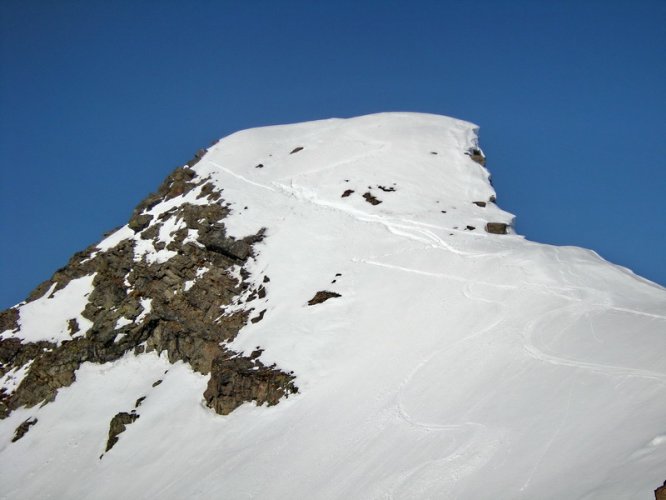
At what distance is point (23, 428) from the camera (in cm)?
3875

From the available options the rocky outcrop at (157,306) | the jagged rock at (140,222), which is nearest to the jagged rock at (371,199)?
the rocky outcrop at (157,306)

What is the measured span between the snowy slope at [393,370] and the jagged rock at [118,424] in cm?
36

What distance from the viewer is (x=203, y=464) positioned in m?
30.3

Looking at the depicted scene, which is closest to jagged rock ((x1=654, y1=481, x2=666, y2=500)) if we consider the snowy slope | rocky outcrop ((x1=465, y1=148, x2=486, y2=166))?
the snowy slope

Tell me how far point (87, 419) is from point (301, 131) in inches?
1180

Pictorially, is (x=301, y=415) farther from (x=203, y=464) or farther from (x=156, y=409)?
(x=156, y=409)

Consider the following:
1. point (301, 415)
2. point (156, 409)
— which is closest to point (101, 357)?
point (156, 409)

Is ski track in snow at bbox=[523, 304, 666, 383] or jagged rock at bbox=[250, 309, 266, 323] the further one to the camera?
jagged rock at bbox=[250, 309, 266, 323]

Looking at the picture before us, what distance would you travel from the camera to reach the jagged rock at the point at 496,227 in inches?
1626

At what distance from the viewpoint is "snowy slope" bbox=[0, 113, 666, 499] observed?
827 inches

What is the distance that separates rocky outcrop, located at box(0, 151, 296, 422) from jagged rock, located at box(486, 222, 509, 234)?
13.0 metres

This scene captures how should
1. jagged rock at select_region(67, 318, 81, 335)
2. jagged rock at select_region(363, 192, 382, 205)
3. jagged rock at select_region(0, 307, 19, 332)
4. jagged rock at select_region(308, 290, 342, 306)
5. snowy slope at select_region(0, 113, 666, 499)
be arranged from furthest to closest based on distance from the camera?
jagged rock at select_region(363, 192, 382, 205) < jagged rock at select_region(0, 307, 19, 332) < jagged rock at select_region(67, 318, 81, 335) < jagged rock at select_region(308, 290, 342, 306) < snowy slope at select_region(0, 113, 666, 499)

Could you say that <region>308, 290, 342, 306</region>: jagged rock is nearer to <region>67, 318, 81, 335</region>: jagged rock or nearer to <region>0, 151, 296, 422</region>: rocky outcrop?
<region>0, 151, 296, 422</region>: rocky outcrop

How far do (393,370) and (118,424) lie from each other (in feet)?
47.6
